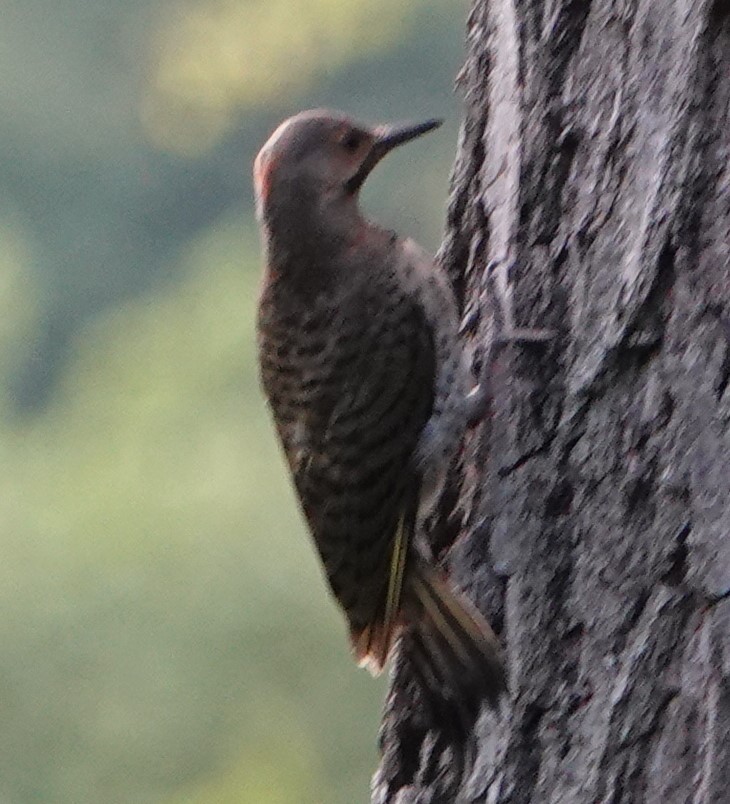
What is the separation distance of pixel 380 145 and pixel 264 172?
241mm

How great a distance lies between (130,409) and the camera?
20.5ft

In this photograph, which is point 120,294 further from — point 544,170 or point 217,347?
point 544,170

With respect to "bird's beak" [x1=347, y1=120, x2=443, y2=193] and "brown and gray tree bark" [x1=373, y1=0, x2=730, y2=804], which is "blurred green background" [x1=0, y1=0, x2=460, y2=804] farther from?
"brown and gray tree bark" [x1=373, y1=0, x2=730, y2=804]

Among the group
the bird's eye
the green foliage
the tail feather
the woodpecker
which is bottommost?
the tail feather

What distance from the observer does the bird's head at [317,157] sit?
2.87 meters

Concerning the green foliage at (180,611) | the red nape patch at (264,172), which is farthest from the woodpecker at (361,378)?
the green foliage at (180,611)

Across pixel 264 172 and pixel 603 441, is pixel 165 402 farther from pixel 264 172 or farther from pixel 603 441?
pixel 603 441

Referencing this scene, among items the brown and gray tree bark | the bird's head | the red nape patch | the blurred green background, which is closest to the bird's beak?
the bird's head

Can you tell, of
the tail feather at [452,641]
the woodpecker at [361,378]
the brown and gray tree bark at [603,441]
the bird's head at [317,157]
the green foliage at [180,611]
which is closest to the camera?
the brown and gray tree bark at [603,441]

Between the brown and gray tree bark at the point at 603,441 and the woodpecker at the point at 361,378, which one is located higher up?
the woodpecker at the point at 361,378

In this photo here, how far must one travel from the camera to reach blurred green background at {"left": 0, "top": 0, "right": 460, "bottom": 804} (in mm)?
5547

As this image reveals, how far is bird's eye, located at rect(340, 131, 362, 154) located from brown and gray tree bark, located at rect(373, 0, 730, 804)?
42 cm

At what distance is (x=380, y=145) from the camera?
2957 millimetres

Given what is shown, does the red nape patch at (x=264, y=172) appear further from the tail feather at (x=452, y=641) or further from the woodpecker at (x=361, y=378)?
the tail feather at (x=452, y=641)
